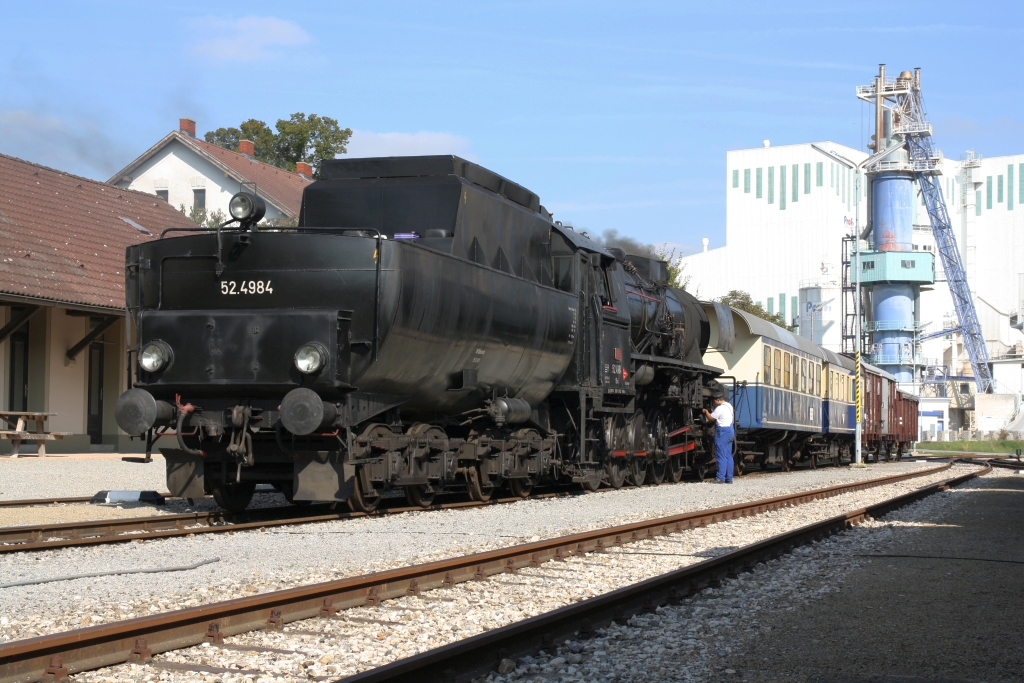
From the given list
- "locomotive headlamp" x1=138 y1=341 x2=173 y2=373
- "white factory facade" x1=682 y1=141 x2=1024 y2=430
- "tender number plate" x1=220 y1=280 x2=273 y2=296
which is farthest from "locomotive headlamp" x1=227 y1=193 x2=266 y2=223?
"white factory facade" x1=682 y1=141 x2=1024 y2=430

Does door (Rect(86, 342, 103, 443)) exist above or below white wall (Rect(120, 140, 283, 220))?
below

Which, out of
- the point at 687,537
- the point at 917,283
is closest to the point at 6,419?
the point at 687,537

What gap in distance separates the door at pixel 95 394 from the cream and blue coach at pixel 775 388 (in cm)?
1318

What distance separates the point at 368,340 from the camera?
9.95 metres

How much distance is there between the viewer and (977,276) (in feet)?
310

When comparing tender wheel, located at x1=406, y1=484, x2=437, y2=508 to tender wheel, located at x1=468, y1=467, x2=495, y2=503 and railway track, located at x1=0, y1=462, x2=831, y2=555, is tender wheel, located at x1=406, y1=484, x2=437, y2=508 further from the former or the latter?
tender wheel, located at x1=468, y1=467, x2=495, y2=503

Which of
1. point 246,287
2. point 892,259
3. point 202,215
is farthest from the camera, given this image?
point 892,259

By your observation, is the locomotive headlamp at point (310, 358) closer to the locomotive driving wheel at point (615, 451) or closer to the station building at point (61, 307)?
the locomotive driving wheel at point (615, 451)

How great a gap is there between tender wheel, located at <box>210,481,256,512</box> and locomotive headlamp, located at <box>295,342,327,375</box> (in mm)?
1824

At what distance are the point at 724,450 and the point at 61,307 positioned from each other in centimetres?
1315

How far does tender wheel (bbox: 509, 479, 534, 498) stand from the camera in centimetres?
1410

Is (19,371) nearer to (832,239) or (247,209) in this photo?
(247,209)

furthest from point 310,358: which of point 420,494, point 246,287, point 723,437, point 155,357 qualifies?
point 723,437

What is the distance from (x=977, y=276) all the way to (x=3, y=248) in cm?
8938
